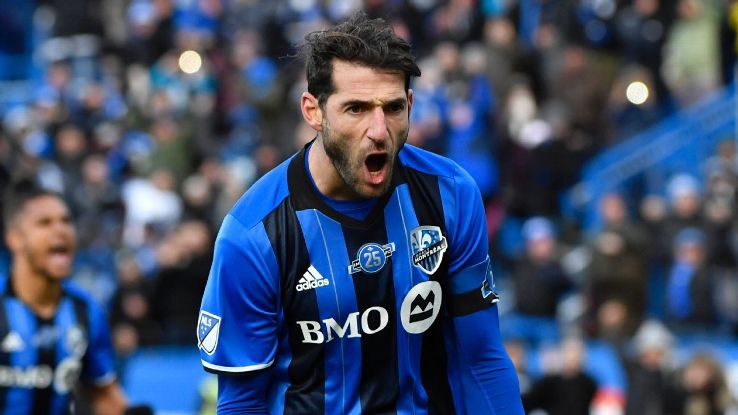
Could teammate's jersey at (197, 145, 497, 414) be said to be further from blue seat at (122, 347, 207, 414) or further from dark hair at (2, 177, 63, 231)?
blue seat at (122, 347, 207, 414)

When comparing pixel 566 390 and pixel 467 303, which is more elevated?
pixel 467 303

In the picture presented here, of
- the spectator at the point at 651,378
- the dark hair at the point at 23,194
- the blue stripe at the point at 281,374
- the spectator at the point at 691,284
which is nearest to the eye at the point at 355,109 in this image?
the blue stripe at the point at 281,374

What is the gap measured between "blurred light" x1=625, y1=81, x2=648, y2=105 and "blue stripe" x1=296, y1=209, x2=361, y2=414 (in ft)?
36.8

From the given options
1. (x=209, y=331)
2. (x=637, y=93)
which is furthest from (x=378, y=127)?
(x=637, y=93)

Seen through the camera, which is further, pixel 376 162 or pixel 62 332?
pixel 62 332

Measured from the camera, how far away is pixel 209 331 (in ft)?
15.2

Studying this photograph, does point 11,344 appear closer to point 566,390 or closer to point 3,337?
point 3,337

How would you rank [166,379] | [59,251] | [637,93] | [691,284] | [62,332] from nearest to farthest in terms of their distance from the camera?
[59,251], [62,332], [691,284], [166,379], [637,93]

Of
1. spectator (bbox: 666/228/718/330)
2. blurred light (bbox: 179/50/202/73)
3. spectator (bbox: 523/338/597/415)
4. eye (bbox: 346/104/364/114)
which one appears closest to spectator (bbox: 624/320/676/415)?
spectator (bbox: 523/338/597/415)

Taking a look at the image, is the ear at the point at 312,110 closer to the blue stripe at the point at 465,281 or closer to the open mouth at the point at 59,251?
the blue stripe at the point at 465,281

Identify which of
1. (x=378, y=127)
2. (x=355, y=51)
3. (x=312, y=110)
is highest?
(x=355, y=51)

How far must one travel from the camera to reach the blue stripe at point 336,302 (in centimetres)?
460

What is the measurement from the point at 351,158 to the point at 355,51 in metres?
0.34

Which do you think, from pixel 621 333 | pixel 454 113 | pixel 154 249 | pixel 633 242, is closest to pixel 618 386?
pixel 621 333
